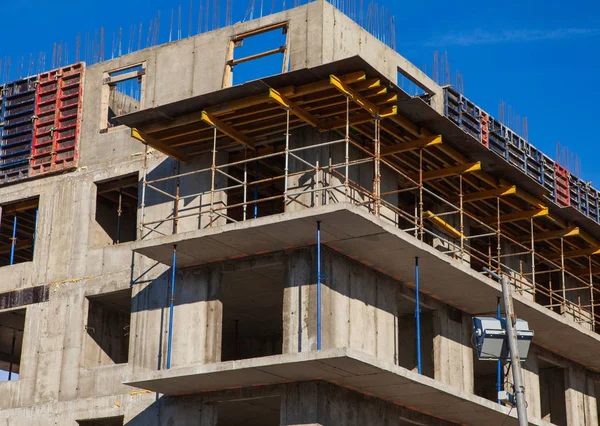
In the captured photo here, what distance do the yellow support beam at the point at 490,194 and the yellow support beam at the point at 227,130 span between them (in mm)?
6430

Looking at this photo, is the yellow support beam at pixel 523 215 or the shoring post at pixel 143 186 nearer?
the shoring post at pixel 143 186

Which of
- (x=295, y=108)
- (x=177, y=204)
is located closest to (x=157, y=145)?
(x=177, y=204)

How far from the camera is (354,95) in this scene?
2527cm

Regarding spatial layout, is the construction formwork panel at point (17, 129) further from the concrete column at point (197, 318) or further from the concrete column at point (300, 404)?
the concrete column at point (300, 404)

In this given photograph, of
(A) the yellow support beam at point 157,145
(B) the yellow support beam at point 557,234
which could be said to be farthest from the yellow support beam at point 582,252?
(A) the yellow support beam at point 157,145

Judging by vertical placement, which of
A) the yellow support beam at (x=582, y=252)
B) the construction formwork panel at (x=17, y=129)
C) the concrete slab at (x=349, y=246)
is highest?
the construction formwork panel at (x=17, y=129)

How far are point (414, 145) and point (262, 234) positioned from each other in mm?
4699

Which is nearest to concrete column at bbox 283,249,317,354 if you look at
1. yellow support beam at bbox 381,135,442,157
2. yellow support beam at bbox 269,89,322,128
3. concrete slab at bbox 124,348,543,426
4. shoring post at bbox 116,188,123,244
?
concrete slab at bbox 124,348,543,426

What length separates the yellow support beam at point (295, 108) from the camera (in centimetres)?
2523

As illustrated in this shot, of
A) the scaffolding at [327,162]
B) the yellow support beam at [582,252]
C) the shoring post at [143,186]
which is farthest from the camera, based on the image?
the yellow support beam at [582,252]

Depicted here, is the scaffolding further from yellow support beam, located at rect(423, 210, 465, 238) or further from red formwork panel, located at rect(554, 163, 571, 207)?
red formwork panel, located at rect(554, 163, 571, 207)

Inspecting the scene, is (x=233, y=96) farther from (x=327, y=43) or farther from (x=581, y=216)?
(x=581, y=216)

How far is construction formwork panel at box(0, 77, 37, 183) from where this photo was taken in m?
31.4

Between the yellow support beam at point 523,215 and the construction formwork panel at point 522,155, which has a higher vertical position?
the construction formwork panel at point 522,155
